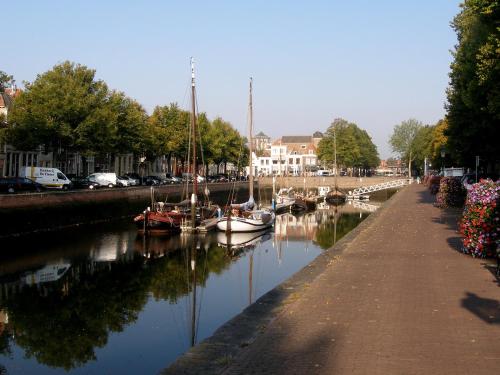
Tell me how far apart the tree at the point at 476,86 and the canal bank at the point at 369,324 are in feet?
30.0

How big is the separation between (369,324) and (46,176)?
4546cm

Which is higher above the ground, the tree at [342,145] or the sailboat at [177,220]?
the tree at [342,145]

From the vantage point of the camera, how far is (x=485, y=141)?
35.8m

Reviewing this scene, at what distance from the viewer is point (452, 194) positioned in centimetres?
4044

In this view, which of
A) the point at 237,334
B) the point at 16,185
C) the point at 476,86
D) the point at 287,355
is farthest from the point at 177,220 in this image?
the point at 287,355

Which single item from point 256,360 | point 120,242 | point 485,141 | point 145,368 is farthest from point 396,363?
point 485,141

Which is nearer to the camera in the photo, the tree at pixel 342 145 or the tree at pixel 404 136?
the tree at pixel 342 145

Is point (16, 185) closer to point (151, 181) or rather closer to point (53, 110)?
point (53, 110)

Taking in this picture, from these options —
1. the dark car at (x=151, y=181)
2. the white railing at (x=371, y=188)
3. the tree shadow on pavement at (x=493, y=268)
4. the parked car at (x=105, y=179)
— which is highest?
the parked car at (x=105, y=179)

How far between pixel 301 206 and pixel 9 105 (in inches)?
1387

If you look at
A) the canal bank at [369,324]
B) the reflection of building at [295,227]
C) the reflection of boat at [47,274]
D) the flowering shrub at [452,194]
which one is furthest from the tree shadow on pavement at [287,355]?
the flowering shrub at [452,194]

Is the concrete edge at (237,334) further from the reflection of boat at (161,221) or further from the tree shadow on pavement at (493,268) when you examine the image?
the reflection of boat at (161,221)

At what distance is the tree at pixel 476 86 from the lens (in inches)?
905

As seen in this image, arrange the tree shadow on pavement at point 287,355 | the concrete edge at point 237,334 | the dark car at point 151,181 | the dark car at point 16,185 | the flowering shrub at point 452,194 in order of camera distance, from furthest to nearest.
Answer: the dark car at point 151,181 → the dark car at point 16,185 → the flowering shrub at point 452,194 → the concrete edge at point 237,334 → the tree shadow on pavement at point 287,355
